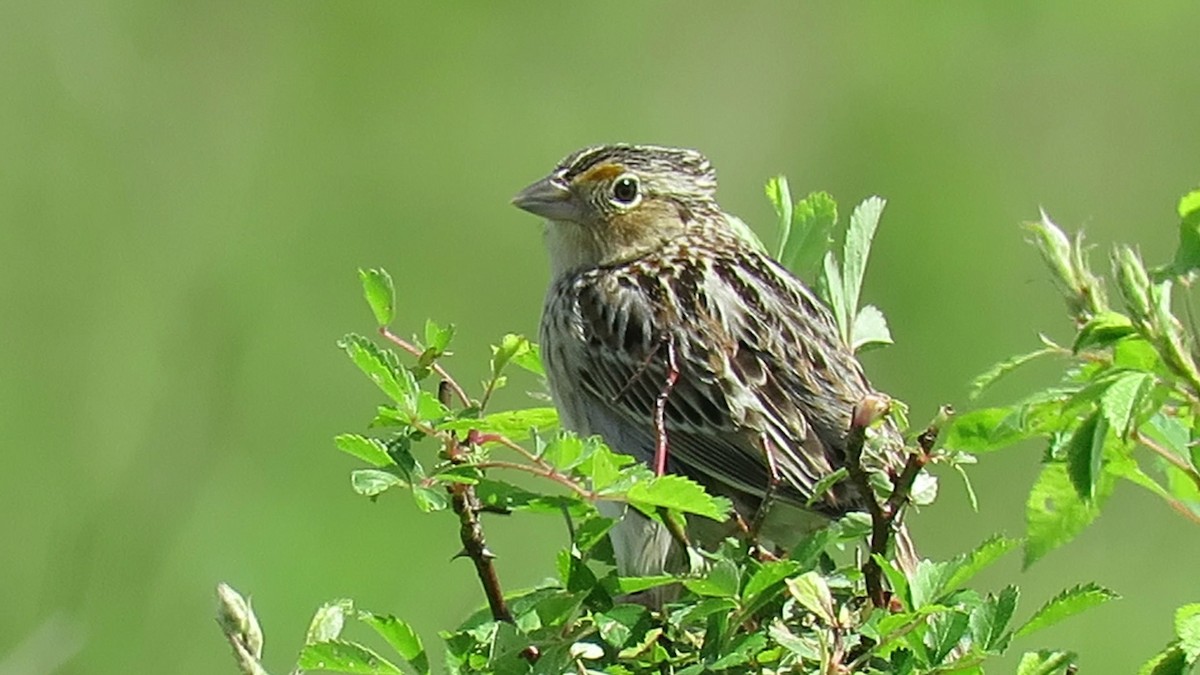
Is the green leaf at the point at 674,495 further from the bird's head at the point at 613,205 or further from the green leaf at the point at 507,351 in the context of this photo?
the bird's head at the point at 613,205

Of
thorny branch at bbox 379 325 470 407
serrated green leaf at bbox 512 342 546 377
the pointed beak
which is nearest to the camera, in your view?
thorny branch at bbox 379 325 470 407

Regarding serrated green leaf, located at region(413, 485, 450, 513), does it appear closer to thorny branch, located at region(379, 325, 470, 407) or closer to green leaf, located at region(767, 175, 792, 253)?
thorny branch, located at region(379, 325, 470, 407)

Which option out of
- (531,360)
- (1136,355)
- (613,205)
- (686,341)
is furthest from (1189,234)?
(613,205)

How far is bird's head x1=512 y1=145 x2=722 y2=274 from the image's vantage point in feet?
13.8

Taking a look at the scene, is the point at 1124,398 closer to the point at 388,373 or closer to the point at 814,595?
the point at 814,595

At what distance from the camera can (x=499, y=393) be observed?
24.1 ft

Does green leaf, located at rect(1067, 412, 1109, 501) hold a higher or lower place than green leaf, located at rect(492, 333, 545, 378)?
higher

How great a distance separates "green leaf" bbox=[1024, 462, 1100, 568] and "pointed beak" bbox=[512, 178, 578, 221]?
2.21 meters

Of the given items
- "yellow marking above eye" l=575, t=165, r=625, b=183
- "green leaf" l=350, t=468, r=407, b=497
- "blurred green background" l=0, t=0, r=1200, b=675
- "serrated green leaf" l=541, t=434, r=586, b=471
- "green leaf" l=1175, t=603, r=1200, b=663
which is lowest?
"blurred green background" l=0, t=0, r=1200, b=675

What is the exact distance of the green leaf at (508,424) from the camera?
212cm

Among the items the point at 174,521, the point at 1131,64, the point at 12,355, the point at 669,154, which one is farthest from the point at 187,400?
the point at 1131,64

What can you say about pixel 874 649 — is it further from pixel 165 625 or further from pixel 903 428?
pixel 165 625

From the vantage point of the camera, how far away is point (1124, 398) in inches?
72.8

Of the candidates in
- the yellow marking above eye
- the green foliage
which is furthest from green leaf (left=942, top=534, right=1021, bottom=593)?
the yellow marking above eye
